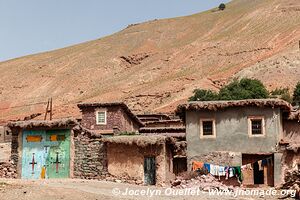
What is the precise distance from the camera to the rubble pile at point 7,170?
94.3 ft

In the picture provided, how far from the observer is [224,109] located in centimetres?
2994

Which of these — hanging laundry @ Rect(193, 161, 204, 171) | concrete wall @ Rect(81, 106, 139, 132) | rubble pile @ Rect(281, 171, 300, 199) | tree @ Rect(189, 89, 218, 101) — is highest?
tree @ Rect(189, 89, 218, 101)

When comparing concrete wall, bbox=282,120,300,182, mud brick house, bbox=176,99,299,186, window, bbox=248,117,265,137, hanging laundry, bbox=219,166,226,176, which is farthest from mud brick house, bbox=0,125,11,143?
concrete wall, bbox=282,120,300,182

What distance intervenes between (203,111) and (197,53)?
66.9 metres

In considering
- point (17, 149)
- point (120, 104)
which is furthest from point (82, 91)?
point (17, 149)

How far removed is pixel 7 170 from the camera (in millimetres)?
28938

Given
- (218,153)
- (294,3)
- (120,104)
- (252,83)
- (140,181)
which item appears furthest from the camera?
(294,3)

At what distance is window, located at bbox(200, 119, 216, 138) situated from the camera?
30.1 metres

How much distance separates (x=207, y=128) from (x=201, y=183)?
156 inches

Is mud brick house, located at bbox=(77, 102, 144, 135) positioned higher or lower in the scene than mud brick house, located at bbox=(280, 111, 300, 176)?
higher

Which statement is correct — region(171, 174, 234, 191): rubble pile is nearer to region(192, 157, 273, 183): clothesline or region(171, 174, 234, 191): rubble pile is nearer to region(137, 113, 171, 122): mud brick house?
region(192, 157, 273, 183): clothesline

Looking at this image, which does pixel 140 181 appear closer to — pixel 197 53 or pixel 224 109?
pixel 224 109

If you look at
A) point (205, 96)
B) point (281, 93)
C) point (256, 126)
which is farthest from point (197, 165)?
point (281, 93)

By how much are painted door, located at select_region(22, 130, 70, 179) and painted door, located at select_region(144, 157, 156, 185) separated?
395cm
